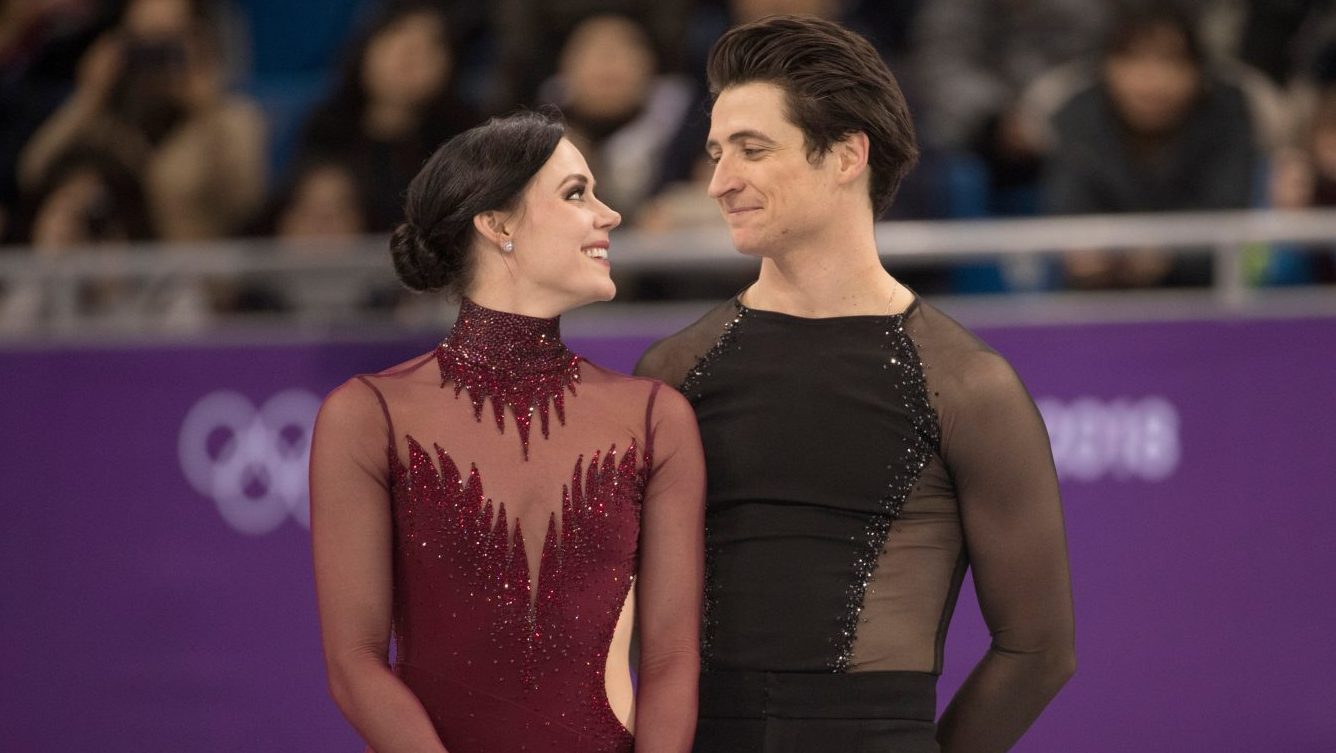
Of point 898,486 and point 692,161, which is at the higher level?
point 692,161

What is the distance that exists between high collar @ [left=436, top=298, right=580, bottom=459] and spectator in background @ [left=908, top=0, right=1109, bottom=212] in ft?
14.5

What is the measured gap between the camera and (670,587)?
2.99 metres

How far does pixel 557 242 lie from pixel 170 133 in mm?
4686

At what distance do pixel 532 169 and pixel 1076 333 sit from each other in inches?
106

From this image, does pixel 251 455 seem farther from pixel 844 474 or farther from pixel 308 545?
pixel 844 474

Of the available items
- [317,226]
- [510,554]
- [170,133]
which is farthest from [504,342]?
[170,133]

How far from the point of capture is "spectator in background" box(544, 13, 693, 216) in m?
6.25

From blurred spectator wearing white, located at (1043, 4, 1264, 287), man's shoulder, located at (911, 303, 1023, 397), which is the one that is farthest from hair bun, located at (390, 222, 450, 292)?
blurred spectator wearing white, located at (1043, 4, 1264, 287)

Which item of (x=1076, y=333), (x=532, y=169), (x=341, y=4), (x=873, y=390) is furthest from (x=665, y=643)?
(x=341, y=4)

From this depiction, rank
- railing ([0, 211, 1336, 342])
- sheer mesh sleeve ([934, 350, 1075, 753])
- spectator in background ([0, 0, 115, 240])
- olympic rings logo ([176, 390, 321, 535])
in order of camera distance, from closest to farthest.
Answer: sheer mesh sleeve ([934, 350, 1075, 753])
railing ([0, 211, 1336, 342])
olympic rings logo ([176, 390, 321, 535])
spectator in background ([0, 0, 115, 240])

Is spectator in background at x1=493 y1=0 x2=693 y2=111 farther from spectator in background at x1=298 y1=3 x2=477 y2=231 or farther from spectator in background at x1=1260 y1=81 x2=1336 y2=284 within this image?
spectator in background at x1=1260 y1=81 x2=1336 y2=284

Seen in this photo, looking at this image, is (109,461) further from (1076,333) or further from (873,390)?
(873,390)

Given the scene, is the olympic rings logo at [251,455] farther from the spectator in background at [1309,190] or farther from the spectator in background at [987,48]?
the spectator in background at [1309,190]

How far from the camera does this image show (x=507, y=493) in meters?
2.97
